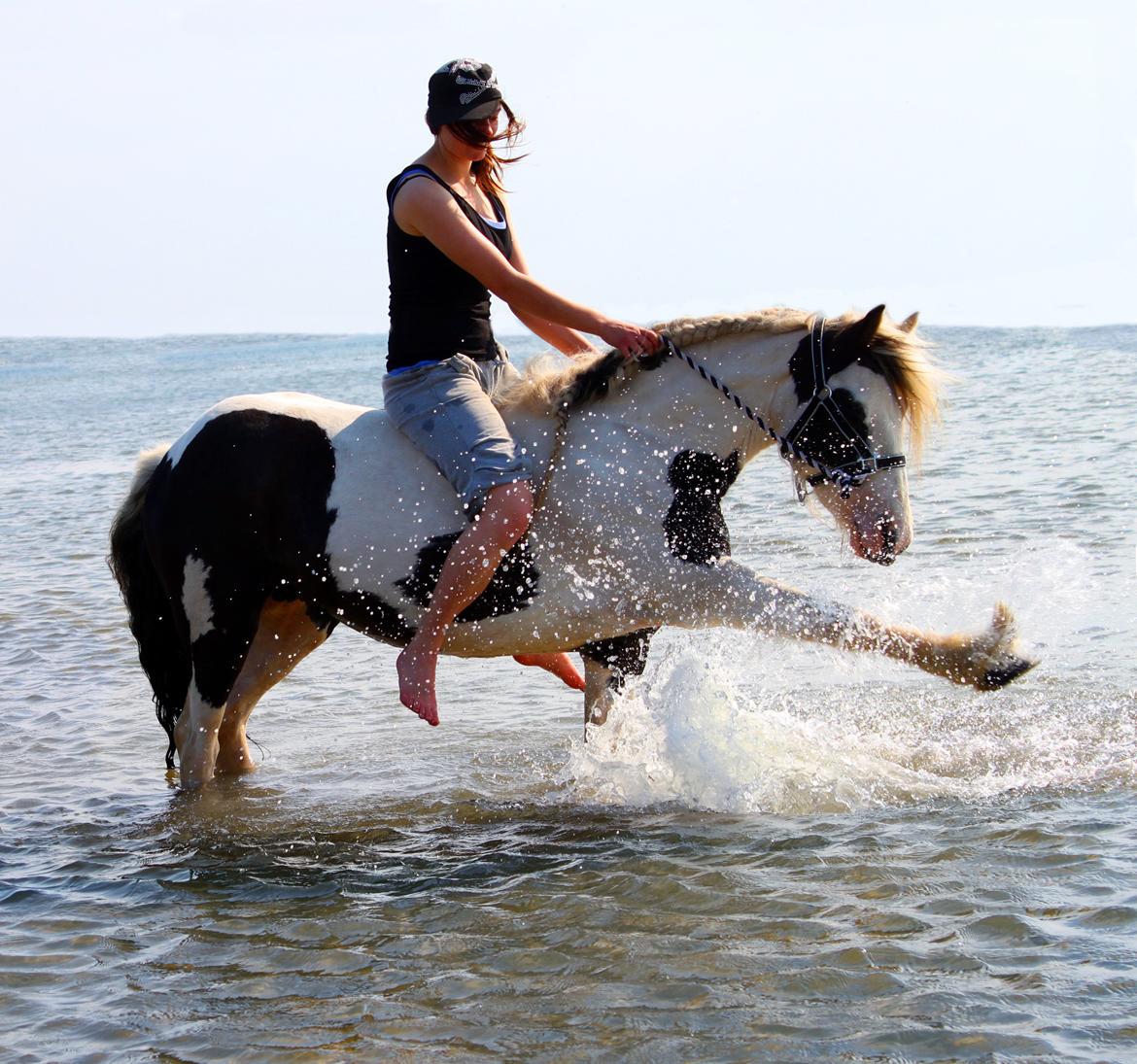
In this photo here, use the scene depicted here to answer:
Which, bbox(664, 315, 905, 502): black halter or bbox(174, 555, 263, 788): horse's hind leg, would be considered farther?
bbox(174, 555, 263, 788): horse's hind leg

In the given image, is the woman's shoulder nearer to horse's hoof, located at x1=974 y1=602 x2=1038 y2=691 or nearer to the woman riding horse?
the woman riding horse

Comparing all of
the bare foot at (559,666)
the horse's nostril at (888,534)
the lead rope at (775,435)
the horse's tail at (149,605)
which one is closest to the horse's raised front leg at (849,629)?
the horse's nostril at (888,534)

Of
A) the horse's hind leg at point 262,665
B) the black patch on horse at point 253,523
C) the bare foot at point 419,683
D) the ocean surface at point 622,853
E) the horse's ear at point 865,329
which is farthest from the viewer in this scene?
the horse's hind leg at point 262,665

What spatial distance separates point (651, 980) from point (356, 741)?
10.2 feet

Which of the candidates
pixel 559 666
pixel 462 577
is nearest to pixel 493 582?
pixel 462 577

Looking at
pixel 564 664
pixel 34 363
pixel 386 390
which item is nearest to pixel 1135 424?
pixel 564 664

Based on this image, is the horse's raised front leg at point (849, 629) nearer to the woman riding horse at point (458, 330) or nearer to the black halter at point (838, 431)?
the black halter at point (838, 431)

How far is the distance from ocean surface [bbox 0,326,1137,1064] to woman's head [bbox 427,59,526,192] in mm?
1905

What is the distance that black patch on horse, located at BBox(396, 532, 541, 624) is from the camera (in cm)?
490

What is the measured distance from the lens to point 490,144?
4898 mm

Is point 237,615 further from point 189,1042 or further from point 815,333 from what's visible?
point 815,333

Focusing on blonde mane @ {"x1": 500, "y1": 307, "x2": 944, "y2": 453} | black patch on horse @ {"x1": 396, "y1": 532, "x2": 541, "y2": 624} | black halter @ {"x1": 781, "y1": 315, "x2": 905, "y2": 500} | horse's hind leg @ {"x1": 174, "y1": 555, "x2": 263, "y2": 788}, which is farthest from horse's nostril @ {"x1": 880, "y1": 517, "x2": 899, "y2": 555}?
horse's hind leg @ {"x1": 174, "y1": 555, "x2": 263, "y2": 788}

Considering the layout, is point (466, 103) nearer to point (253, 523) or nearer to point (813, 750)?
point (253, 523)

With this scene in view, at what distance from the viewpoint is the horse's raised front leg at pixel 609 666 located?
5344mm
